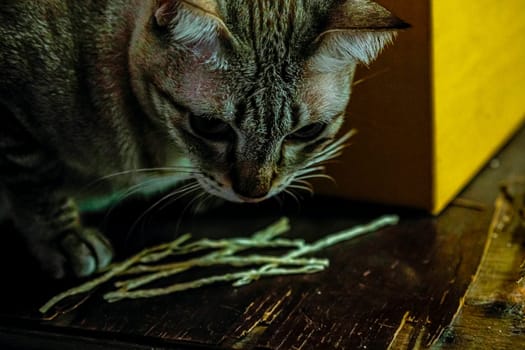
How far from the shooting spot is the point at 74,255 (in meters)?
1.15

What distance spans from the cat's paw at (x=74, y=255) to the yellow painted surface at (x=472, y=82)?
45 centimetres

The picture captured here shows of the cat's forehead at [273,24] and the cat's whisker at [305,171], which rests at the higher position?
the cat's forehead at [273,24]

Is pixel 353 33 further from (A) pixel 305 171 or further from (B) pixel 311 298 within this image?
(B) pixel 311 298

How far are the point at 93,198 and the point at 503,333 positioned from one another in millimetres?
559

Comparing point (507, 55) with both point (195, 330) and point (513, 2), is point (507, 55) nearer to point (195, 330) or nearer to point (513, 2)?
point (513, 2)

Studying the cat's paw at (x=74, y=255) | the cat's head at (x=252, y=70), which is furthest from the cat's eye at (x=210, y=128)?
the cat's paw at (x=74, y=255)

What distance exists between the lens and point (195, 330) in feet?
3.35

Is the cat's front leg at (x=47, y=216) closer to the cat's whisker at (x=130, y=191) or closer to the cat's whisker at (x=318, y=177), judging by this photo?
the cat's whisker at (x=130, y=191)

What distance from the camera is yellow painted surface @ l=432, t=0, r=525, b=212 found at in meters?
1.15

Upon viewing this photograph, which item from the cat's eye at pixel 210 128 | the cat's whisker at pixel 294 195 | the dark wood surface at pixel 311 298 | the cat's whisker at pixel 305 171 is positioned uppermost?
the cat's eye at pixel 210 128

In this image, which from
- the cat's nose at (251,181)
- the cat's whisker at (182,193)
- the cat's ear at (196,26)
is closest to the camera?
the cat's ear at (196,26)

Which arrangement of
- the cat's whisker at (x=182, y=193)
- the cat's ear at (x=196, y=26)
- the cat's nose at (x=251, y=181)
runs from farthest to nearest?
the cat's whisker at (x=182, y=193) < the cat's nose at (x=251, y=181) < the cat's ear at (x=196, y=26)

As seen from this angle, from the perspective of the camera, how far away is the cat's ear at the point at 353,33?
37.8 inches

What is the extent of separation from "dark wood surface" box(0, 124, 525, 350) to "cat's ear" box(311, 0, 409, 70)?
0.91 feet
